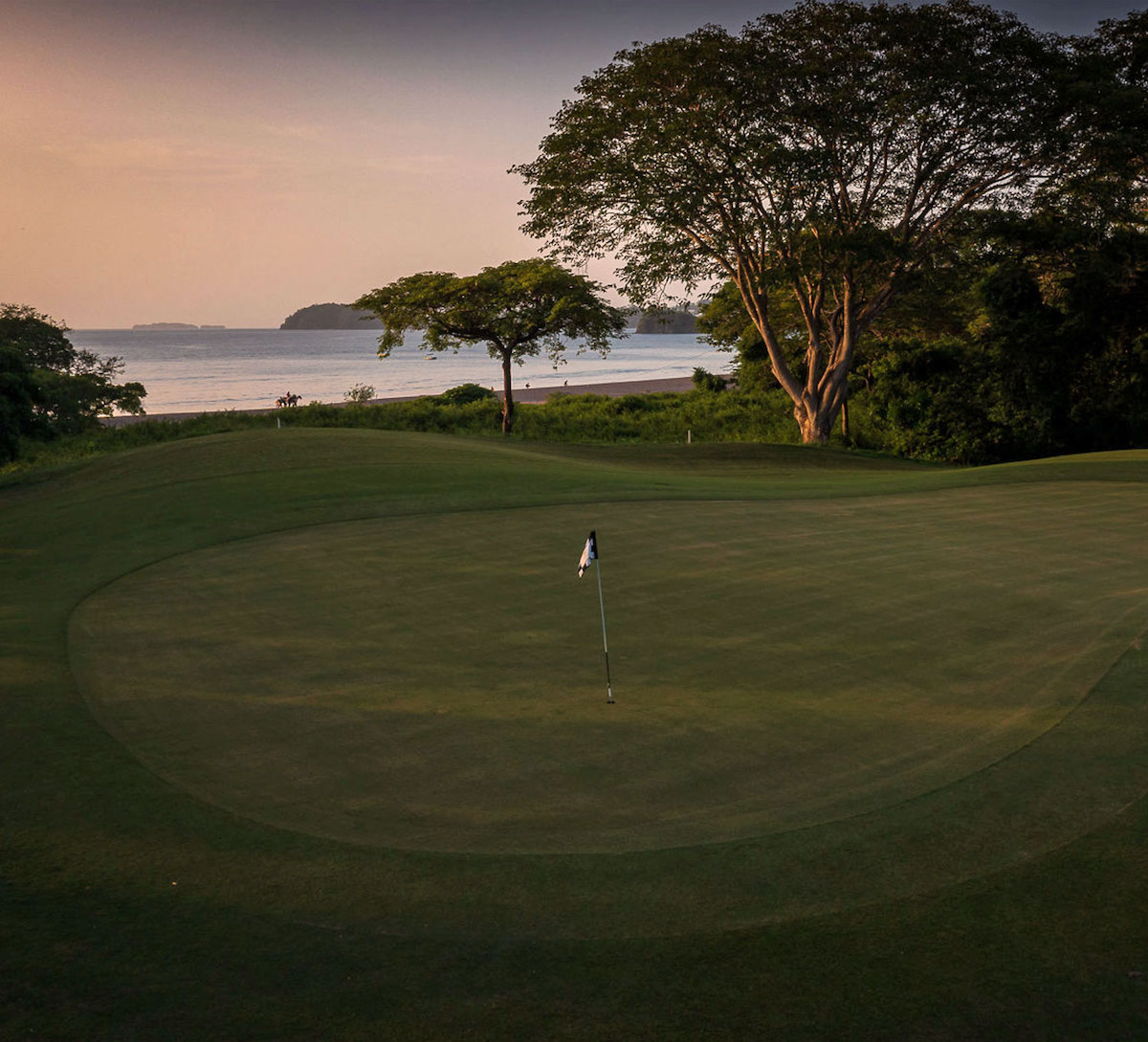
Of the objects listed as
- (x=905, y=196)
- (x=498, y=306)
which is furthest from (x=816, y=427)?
(x=498, y=306)

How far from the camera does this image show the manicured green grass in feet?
12.3

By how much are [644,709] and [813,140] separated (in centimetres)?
2858

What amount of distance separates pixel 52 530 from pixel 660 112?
907 inches

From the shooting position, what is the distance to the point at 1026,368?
32.8 m

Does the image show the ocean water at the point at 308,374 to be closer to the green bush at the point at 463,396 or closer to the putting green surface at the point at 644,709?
the green bush at the point at 463,396

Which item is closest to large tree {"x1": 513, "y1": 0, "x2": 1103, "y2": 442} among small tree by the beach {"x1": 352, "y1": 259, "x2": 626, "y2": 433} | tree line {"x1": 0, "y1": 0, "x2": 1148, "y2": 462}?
tree line {"x1": 0, "y1": 0, "x2": 1148, "y2": 462}

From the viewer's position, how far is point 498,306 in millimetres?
39875

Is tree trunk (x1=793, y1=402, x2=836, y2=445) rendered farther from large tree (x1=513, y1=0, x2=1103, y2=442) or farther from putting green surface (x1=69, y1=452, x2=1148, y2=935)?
putting green surface (x1=69, y1=452, x2=1148, y2=935)

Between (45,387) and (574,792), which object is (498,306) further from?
(574,792)

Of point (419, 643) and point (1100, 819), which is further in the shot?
point (419, 643)

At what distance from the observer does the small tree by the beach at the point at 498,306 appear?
39594mm

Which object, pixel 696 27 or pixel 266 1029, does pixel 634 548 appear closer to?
pixel 266 1029

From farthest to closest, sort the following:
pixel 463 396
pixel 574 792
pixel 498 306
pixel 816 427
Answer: pixel 463 396, pixel 498 306, pixel 816 427, pixel 574 792

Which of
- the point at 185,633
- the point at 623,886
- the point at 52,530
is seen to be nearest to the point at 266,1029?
the point at 623,886
